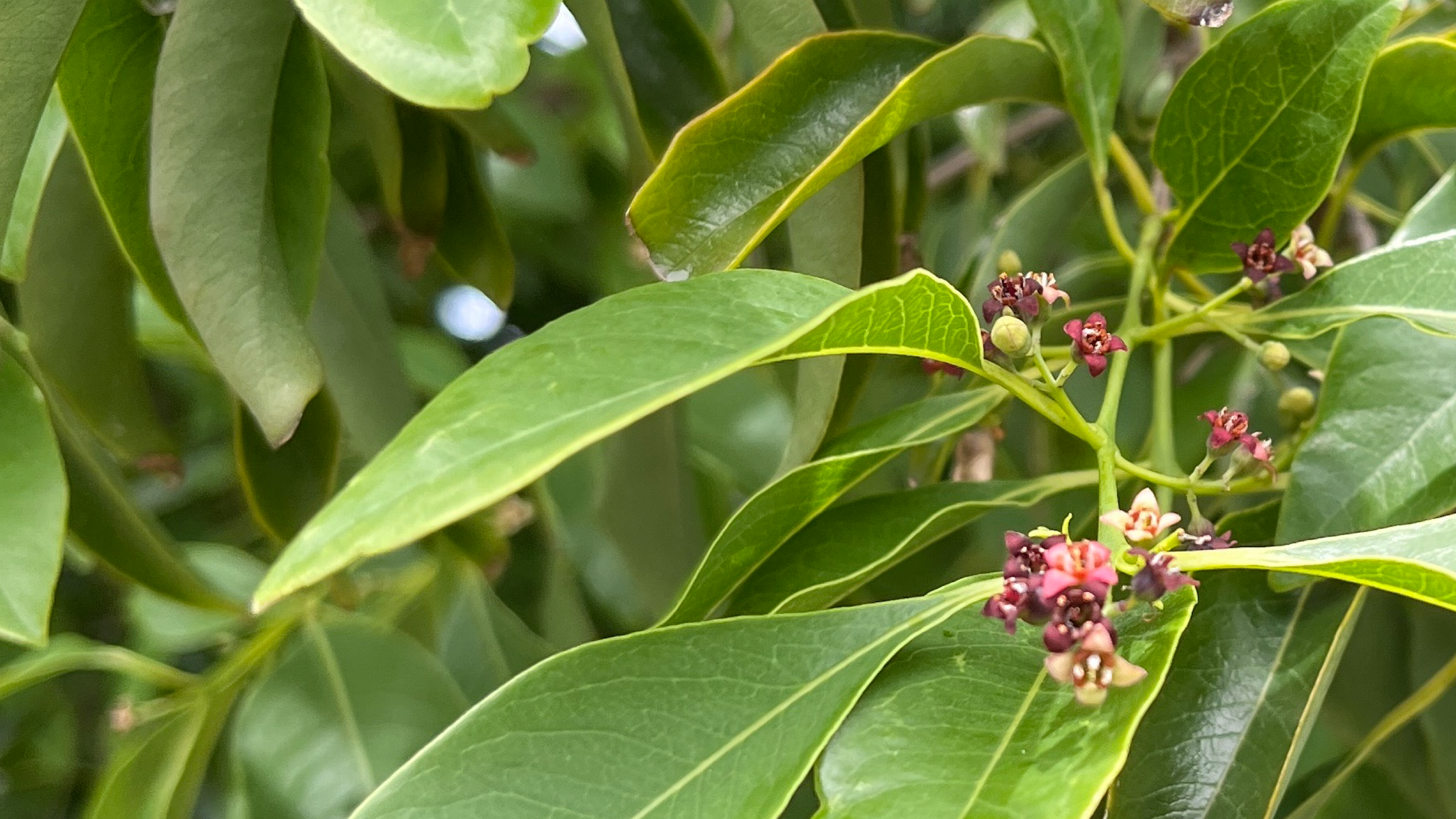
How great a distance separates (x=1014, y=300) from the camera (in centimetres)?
48

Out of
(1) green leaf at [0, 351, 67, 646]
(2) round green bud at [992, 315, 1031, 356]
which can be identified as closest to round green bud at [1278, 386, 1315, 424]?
(2) round green bud at [992, 315, 1031, 356]

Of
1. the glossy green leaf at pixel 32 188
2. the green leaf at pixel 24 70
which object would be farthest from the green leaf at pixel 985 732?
the glossy green leaf at pixel 32 188

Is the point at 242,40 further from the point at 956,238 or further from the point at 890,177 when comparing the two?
the point at 956,238

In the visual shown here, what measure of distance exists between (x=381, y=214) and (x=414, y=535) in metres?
0.97

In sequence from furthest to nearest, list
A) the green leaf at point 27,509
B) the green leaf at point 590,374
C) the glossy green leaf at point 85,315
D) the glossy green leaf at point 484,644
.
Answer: the glossy green leaf at point 484,644 → the glossy green leaf at point 85,315 → the green leaf at point 27,509 → the green leaf at point 590,374

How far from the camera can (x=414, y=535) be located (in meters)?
0.30

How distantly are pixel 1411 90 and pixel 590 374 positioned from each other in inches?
16.8

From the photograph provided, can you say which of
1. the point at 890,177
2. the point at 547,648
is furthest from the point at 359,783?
the point at 890,177

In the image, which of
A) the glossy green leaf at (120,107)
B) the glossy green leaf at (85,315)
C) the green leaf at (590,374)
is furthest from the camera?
the glossy green leaf at (85,315)

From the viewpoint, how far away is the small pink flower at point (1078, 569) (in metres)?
0.38

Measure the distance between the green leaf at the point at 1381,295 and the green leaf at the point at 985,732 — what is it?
0.17 m

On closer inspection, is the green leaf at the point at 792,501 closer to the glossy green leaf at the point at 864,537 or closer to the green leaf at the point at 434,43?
the glossy green leaf at the point at 864,537

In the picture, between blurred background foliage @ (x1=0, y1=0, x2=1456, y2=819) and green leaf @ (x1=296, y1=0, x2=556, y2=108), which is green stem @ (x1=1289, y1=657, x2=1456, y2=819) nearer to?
blurred background foliage @ (x1=0, y1=0, x2=1456, y2=819)

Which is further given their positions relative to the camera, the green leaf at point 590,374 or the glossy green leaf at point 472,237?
the glossy green leaf at point 472,237
